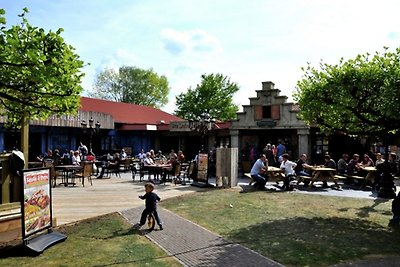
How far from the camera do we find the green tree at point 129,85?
2286 inches

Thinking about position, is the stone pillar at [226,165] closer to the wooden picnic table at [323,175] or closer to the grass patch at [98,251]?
the wooden picnic table at [323,175]

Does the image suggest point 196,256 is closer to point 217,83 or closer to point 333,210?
point 333,210

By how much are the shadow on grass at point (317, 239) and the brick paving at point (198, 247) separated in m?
0.31

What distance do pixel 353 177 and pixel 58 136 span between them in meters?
18.8

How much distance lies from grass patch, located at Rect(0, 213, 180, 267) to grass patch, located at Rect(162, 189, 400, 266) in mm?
1698

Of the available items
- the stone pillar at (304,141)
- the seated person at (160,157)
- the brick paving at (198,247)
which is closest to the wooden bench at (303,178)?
the brick paving at (198,247)

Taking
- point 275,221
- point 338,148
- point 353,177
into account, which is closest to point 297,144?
point 338,148

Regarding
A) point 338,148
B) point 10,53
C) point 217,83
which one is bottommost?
point 338,148

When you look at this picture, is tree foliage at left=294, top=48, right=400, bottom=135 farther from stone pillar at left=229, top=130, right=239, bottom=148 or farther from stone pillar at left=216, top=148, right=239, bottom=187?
stone pillar at left=229, top=130, right=239, bottom=148

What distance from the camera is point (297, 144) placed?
24.1m

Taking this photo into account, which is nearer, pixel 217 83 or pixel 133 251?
pixel 133 251

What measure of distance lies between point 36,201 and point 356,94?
707 cm

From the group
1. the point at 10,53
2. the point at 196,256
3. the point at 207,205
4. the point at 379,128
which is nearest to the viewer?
the point at 10,53

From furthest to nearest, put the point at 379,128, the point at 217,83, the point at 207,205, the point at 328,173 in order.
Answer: the point at 217,83 < the point at 328,173 < the point at 207,205 < the point at 379,128
